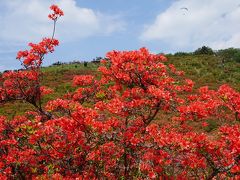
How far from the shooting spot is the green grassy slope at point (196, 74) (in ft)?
119

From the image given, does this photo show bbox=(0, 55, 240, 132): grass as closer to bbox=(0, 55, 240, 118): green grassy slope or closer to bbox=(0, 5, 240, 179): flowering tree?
bbox=(0, 55, 240, 118): green grassy slope

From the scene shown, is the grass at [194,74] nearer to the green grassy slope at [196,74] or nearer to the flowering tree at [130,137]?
the green grassy slope at [196,74]

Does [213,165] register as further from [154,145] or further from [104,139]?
[104,139]

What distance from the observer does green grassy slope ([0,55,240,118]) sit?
119 feet

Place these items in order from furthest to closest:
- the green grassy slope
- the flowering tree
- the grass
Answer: the green grassy slope → the grass → the flowering tree

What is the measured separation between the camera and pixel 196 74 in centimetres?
4338

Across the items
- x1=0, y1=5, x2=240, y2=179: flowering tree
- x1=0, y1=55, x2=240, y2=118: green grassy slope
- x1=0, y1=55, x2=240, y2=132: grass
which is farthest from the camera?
x1=0, y1=55, x2=240, y2=118: green grassy slope

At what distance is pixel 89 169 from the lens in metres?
9.27

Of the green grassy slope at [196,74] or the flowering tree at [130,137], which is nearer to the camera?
the flowering tree at [130,137]

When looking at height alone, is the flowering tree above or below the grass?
below

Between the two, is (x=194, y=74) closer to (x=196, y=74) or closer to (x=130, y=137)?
(x=196, y=74)

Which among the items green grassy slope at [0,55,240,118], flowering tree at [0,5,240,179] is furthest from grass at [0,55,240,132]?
flowering tree at [0,5,240,179]

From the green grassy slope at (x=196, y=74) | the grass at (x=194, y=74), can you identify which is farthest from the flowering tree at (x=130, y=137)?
the green grassy slope at (x=196, y=74)

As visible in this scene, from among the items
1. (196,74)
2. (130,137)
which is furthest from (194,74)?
(130,137)
